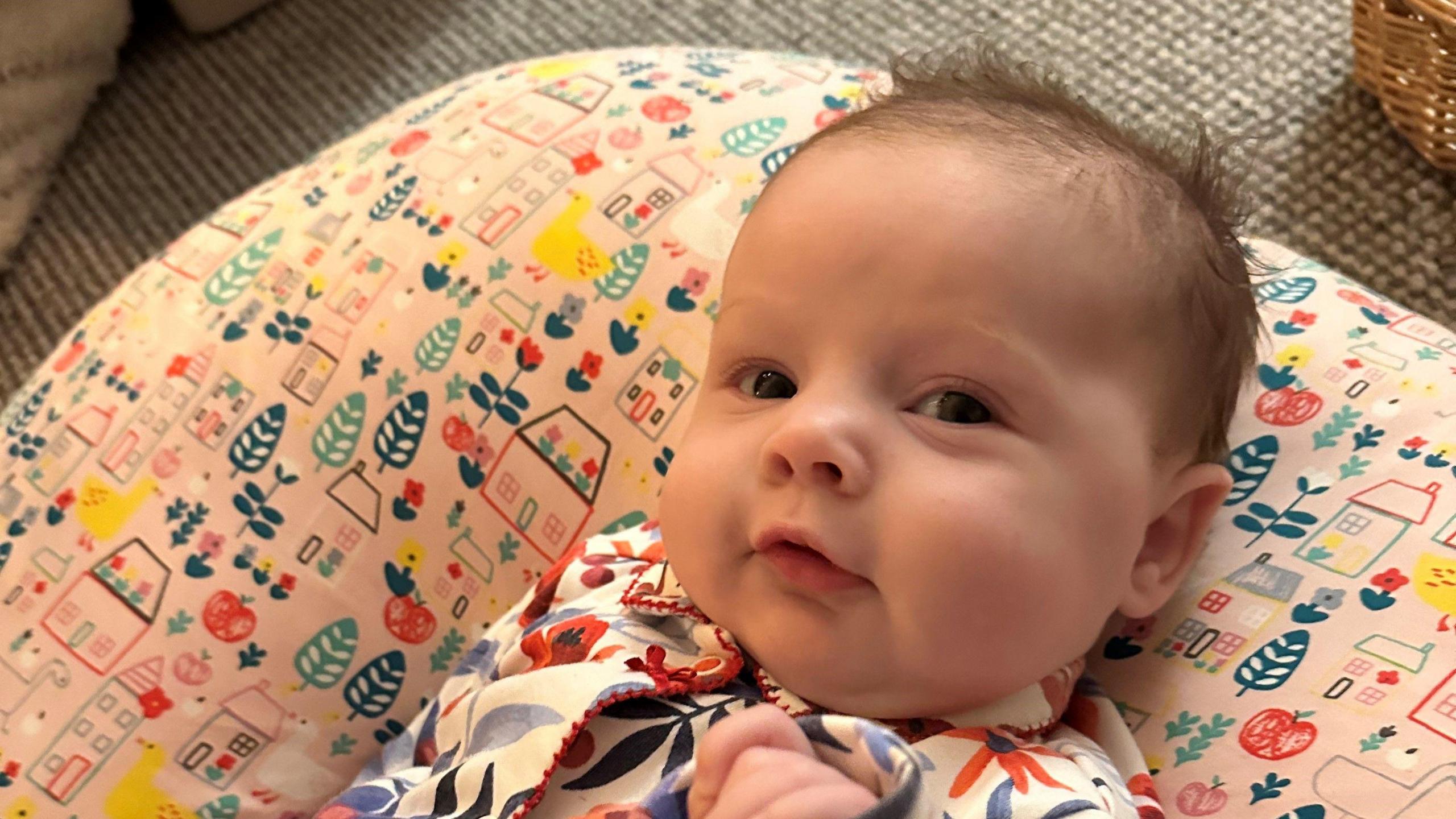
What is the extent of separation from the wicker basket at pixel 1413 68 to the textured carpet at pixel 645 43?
44 millimetres

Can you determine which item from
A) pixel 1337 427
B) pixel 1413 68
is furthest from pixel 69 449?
pixel 1413 68

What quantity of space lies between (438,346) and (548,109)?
0.26m

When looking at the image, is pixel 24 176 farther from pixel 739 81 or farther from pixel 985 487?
pixel 985 487

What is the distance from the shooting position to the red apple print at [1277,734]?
72 cm

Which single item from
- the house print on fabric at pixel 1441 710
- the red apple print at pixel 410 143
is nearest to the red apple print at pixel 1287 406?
the house print on fabric at pixel 1441 710

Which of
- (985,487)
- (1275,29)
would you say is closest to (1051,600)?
(985,487)

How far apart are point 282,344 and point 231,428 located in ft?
0.28

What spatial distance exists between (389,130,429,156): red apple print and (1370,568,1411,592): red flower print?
863 mm

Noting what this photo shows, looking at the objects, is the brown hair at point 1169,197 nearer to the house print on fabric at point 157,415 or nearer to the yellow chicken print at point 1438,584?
the yellow chicken print at point 1438,584

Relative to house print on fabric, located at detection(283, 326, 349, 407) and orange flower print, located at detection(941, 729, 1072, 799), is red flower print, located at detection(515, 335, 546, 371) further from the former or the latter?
orange flower print, located at detection(941, 729, 1072, 799)

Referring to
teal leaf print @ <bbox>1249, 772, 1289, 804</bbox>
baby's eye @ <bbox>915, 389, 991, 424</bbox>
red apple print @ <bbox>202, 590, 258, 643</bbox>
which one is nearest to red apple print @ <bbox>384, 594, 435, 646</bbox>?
red apple print @ <bbox>202, 590, 258, 643</bbox>

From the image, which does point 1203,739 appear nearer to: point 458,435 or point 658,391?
point 658,391

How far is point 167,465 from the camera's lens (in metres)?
1.03

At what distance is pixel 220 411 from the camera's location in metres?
1.04
